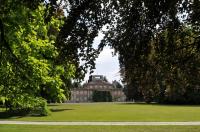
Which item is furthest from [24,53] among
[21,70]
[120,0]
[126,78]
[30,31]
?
[120,0]

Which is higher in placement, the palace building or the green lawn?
the palace building

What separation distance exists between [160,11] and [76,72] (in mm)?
2626

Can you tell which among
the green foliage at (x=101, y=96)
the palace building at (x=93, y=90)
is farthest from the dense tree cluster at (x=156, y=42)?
the palace building at (x=93, y=90)

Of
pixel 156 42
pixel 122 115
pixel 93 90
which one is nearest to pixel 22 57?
pixel 122 115

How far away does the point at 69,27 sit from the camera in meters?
10.8

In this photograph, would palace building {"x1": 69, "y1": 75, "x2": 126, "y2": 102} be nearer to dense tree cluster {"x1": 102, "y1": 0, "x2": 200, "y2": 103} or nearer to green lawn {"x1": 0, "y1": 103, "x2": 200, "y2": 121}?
green lawn {"x1": 0, "y1": 103, "x2": 200, "y2": 121}

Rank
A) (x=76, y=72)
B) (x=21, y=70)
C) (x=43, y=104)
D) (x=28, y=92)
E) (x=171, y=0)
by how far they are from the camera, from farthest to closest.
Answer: (x=43, y=104), (x=28, y=92), (x=21, y=70), (x=76, y=72), (x=171, y=0)

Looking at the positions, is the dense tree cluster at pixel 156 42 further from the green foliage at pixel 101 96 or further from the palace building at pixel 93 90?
the palace building at pixel 93 90

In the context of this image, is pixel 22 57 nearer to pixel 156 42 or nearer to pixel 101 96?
pixel 156 42

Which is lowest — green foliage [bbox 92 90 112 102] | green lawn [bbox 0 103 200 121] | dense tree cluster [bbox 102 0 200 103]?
green lawn [bbox 0 103 200 121]

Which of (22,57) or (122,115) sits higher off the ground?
(22,57)

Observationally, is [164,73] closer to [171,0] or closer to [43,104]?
[171,0]

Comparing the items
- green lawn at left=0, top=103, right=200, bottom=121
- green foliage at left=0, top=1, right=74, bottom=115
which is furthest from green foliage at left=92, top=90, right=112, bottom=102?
green foliage at left=0, top=1, right=74, bottom=115

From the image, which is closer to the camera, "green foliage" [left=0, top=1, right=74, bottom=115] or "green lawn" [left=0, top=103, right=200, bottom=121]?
"green foliage" [left=0, top=1, right=74, bottom=115]
